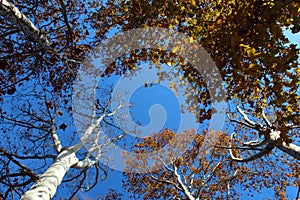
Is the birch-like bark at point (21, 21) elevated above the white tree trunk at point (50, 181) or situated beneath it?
elevated above

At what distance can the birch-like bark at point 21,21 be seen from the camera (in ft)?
11.7

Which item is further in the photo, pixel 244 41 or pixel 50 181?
pixel 50 181

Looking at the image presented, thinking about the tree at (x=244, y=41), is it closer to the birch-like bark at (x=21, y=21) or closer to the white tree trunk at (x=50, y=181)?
the birch-like bark at (x=21, y=21)

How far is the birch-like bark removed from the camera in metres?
3.56

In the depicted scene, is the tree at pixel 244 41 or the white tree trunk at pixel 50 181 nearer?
the tree at pixel 244 41

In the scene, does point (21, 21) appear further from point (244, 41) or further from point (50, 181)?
point (244, 41)

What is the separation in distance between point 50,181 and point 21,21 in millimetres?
2972

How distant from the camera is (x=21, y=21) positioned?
394cm

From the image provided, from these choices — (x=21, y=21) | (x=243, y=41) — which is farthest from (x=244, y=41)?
(x=21, y=21)

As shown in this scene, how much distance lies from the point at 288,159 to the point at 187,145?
5328 mm

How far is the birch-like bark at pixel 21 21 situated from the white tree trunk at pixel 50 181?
2607mm

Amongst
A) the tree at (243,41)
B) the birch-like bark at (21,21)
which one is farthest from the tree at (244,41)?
the birch-like bark at (21,21)

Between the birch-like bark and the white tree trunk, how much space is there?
2607 millimetres

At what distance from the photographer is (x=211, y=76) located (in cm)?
401
